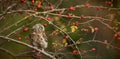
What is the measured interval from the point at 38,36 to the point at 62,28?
1.15 m

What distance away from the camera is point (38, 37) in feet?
10.2

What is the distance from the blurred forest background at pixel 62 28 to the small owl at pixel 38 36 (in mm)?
324

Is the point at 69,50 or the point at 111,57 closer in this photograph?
the point at 69,50

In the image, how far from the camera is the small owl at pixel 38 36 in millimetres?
3062

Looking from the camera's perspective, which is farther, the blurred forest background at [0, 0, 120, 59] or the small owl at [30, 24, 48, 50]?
the blurred forest background at [0, 0, 120, 59]

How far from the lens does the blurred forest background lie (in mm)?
3793

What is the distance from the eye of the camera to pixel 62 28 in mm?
4223

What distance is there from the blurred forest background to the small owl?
0.32 m

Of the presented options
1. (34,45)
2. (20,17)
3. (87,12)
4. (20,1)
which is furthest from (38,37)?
(87,12)

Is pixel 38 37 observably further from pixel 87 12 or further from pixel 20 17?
pixel 87 12

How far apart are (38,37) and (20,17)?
3.45 feet

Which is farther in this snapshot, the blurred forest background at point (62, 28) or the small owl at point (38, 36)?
the blurred forest background at point (62, 28)

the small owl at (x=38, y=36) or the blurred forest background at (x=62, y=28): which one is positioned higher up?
the small owl at (x=38, y=36)

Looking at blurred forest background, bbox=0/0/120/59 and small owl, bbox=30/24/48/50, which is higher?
small owl, bbox=30/24/48/50
